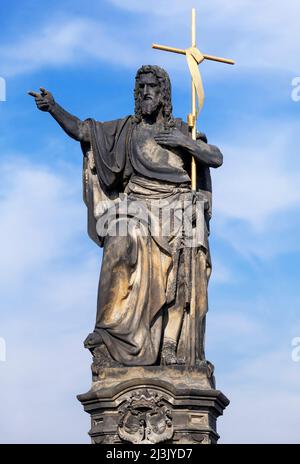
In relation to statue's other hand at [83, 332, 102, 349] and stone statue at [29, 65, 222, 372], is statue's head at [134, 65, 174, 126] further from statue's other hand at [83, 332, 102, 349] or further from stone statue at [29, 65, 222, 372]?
statue's other hand at [83, 332, 102, 349]

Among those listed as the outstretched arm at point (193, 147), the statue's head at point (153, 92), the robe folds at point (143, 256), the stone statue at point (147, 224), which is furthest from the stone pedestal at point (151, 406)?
the statue's head at point (153, 92)

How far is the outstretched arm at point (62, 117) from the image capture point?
24.4 metres

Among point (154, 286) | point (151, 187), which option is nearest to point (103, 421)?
point (154, 286)

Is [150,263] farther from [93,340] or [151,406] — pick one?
[151,406]

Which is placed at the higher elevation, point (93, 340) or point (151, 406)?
point (93, 340)

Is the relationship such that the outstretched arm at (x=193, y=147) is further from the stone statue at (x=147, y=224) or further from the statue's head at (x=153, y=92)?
the statue's head at (x=153, y=92)

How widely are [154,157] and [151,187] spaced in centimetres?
49

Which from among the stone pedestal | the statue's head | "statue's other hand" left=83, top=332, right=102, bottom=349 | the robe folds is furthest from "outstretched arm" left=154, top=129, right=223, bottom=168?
the stone pedestal

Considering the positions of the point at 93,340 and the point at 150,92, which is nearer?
the point at 93,340

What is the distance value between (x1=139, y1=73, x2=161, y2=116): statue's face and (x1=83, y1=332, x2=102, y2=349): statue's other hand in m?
3.61

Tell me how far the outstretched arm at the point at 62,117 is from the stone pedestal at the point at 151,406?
3.83 meters

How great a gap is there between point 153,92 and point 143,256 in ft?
8.72

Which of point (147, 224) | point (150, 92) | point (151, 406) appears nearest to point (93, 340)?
point (151, 406)

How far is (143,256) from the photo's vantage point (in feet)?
77.6
